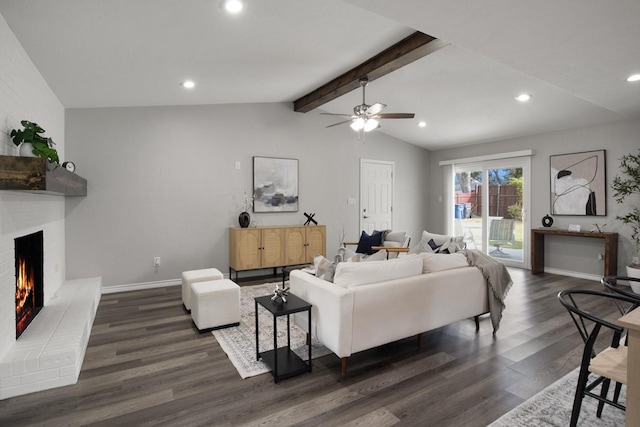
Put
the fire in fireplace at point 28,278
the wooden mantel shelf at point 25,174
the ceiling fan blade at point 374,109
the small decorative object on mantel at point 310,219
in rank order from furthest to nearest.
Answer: the small decorative object on mantel at point 310,219, the ceiling fan blade at point 374,109, the fire in fireplace at point 28,278, the wooden mantel shelf at point 25,174

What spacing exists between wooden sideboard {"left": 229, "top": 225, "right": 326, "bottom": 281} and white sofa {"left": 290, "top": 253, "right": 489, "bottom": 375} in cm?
251

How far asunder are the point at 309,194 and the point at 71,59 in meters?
4.19

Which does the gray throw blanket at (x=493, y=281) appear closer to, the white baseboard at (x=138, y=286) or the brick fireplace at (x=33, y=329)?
the brick fireplace at (x=33, y=329)

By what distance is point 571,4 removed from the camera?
2.12 meters

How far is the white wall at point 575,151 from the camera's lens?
5.41 m

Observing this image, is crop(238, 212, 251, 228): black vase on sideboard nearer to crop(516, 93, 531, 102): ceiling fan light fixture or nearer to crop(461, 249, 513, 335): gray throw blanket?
crop(461, 249, 513, 335): gray throw blanket

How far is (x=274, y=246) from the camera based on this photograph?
5.78 meters

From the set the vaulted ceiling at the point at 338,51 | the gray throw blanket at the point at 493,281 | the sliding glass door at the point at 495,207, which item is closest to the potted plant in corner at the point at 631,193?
the vaulted ceiling at the point at 338,51

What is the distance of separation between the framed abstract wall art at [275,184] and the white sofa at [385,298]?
3141 mm

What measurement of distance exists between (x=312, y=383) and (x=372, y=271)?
3.07 ft

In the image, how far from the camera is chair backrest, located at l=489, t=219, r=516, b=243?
6973 millimetres

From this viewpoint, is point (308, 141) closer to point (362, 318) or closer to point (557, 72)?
point (557, 72)

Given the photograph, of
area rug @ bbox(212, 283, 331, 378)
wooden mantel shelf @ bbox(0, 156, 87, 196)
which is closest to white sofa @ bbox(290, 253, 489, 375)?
area rug @ bbox(212, 283, 331, 378)

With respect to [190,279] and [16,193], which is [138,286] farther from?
[16,193]
